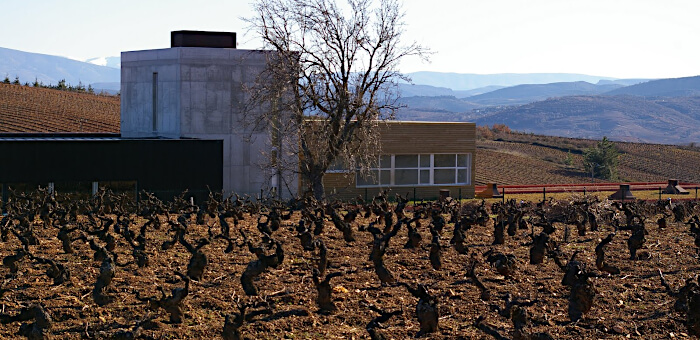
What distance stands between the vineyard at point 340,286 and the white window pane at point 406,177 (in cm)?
2055

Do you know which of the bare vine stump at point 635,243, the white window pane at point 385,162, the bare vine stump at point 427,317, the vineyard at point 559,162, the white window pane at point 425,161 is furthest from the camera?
the vineyard at point 559,162

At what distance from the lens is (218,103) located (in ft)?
112

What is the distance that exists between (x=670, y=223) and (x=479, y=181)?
33.0 metres

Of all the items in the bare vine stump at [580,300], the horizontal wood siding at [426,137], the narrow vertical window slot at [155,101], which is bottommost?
the bare vine stump at [580,300]

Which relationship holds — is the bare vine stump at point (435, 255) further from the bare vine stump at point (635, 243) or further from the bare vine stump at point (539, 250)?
the bare vine stump at point (635, 243)

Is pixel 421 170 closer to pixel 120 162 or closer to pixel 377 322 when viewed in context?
pixel 120 162

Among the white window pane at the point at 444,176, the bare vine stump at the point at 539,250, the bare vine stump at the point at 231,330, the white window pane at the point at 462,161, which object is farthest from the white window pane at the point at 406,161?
the bare vine stump at the point at 231,330

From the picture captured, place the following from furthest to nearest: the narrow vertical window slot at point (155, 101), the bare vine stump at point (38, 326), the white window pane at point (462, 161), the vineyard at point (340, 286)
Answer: the white window pane at point (462, 161) → the narrow vertical window slot at point (155, 101) → the vineyard at point (340, 286) → the bare vine stump at point (38, 326)

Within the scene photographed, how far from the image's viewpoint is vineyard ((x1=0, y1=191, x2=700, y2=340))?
11.3 metres

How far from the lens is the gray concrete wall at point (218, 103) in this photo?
33.8 m

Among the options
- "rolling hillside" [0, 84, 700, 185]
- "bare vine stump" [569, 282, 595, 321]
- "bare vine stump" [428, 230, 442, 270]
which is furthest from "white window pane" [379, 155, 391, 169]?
"bare vine stump" [569, 282, 595, 321]

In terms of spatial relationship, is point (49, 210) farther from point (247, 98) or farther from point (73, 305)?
point (247, 98)

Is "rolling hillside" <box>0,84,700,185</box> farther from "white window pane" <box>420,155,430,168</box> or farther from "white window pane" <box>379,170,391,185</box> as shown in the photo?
"white window pane" <box>379,170,391,185</box>

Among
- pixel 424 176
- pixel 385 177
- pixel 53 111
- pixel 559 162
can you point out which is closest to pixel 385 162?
pixel 385 177
